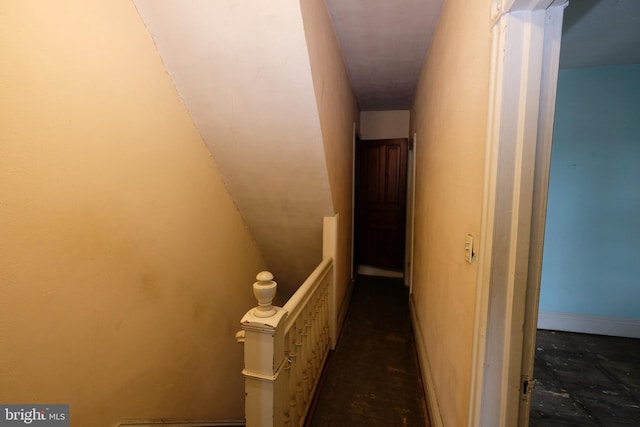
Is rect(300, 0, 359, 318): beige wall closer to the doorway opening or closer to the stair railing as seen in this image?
the stair railing

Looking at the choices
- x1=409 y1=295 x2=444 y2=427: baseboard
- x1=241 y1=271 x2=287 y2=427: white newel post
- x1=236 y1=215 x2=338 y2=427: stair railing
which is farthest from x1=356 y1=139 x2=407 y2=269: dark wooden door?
x1=241 y1=271 x2=287 y2=427: white newel post

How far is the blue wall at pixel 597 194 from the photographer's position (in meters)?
2.09

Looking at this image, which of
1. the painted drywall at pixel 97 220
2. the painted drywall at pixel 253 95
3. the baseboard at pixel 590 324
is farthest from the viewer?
the baseboard at pixel 590 324

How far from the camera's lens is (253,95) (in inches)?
55.8

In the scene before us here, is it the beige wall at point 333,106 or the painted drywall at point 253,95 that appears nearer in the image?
the painted drywall at point 253,95

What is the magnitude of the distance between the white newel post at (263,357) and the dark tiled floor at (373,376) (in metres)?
0.65

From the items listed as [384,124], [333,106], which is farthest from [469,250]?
[384,124]

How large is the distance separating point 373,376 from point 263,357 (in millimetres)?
1224

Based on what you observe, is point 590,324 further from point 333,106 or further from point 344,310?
point 333,106

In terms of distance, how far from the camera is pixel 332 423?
154cm

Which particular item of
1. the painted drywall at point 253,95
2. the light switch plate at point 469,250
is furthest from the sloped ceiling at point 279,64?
the light switch plate at point 469,250

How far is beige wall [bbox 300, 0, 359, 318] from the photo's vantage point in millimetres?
1341

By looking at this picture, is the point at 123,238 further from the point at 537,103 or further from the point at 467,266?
the point at 537,103

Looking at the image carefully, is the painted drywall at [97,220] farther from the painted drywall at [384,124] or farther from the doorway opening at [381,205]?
the painted drywall at [384,124]
